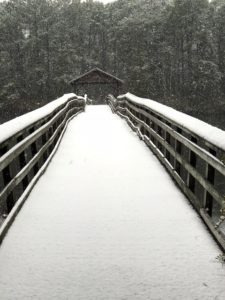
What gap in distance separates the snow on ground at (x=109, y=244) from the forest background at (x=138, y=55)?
53.8m

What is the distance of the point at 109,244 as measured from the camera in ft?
13.5

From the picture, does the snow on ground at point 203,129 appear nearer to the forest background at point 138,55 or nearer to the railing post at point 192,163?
the railing post at point 192,163

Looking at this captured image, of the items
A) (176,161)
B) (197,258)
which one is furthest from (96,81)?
(197,258)

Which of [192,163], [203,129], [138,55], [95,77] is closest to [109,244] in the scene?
[203,129]

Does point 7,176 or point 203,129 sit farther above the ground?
point 203,129

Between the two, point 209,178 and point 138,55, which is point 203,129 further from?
point 138,55

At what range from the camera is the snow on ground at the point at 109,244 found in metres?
3.36

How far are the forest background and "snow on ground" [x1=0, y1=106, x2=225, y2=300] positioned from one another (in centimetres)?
5379

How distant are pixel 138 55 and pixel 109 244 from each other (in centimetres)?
6153

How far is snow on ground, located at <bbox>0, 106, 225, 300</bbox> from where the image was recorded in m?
3.36

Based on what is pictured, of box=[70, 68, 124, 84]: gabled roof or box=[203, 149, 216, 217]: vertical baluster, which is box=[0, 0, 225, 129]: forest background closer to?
box=[70, 68, 124, 84]: gabled roof

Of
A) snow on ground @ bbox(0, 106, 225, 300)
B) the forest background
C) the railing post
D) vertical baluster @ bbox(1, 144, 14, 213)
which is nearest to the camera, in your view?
snow on ground @ bbox(0, 106, 225, 300)

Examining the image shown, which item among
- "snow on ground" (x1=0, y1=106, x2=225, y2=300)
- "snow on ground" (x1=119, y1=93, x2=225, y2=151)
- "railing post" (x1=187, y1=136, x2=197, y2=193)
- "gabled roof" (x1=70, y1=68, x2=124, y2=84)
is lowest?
"snow on ground" (x1=0, y1=106, x2=225, y2=300)

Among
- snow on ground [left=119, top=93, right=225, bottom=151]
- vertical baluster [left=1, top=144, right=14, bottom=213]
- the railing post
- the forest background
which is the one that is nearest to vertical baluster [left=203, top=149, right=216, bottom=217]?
snow on ground [left=119, top=93, right=225, bottom=151]
